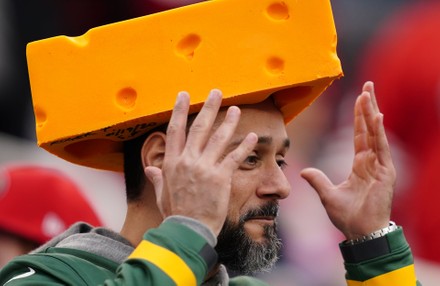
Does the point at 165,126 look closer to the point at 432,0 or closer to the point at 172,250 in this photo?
the point at 172,250

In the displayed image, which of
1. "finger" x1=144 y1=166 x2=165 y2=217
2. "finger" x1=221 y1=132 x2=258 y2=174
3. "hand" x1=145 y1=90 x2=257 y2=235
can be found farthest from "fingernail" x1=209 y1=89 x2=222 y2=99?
"finger" x1=144 y1=166 x2=165 y2=217

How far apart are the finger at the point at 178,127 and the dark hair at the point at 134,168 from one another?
1.47ft

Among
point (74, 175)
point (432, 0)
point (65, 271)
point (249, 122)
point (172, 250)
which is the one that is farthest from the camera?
point (432, 0)

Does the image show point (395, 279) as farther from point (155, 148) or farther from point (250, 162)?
point (155, 148)

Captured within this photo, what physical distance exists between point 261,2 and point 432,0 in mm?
3177

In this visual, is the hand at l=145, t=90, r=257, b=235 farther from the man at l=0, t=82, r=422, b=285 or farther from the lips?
the lips

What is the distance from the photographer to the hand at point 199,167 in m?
2.76

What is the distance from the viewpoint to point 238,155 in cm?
283

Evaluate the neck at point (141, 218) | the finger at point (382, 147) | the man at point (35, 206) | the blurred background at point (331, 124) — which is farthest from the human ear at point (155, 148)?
the blurred background at point (331, 124)

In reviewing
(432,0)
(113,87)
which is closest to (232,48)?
(113,87)

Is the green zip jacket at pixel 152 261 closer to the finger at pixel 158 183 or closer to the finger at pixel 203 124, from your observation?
the finger at pixel 158 183

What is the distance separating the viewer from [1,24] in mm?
5547

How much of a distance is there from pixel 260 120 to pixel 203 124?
0.44 metres

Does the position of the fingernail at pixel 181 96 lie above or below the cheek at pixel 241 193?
above
